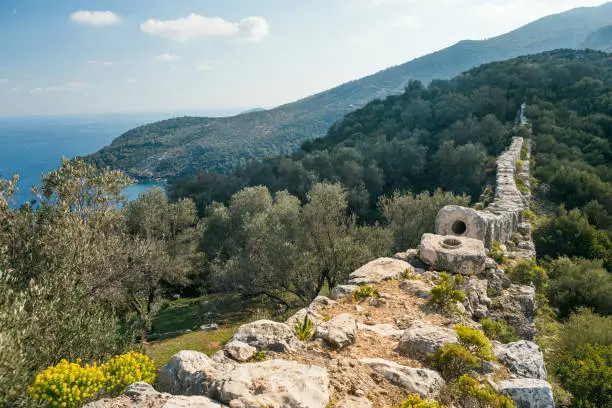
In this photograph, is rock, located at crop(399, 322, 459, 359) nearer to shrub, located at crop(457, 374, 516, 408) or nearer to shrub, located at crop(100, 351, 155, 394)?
shrub, located at crop(457, 374, 516, 408)

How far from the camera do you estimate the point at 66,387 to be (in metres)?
4.59

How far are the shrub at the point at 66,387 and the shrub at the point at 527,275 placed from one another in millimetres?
10629

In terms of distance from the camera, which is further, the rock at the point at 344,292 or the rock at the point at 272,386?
the rock at the point at 344,292

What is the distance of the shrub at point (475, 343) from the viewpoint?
20.3 feet

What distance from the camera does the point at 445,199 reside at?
76.2ft

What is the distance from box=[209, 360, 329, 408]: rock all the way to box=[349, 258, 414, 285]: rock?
Answer: 178 inches

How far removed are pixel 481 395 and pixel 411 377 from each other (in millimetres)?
949

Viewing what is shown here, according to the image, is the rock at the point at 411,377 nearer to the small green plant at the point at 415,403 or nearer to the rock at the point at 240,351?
the small green plant at the point at 415,403

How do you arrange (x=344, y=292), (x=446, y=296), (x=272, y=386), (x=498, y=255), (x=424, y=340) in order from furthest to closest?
(x=498, y=255), (x=344, y=292), (x=446, y=296), (x=424, y=340), (x=272, y=386)

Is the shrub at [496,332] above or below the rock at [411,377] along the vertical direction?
below

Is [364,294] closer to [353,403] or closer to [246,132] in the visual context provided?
[353,403]

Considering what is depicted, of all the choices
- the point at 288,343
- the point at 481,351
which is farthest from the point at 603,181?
the point at 288,343

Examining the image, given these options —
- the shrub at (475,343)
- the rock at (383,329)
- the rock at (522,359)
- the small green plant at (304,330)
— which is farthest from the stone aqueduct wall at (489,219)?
the small green plant at (304,330)

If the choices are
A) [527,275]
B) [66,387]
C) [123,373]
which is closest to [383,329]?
[123,373]
